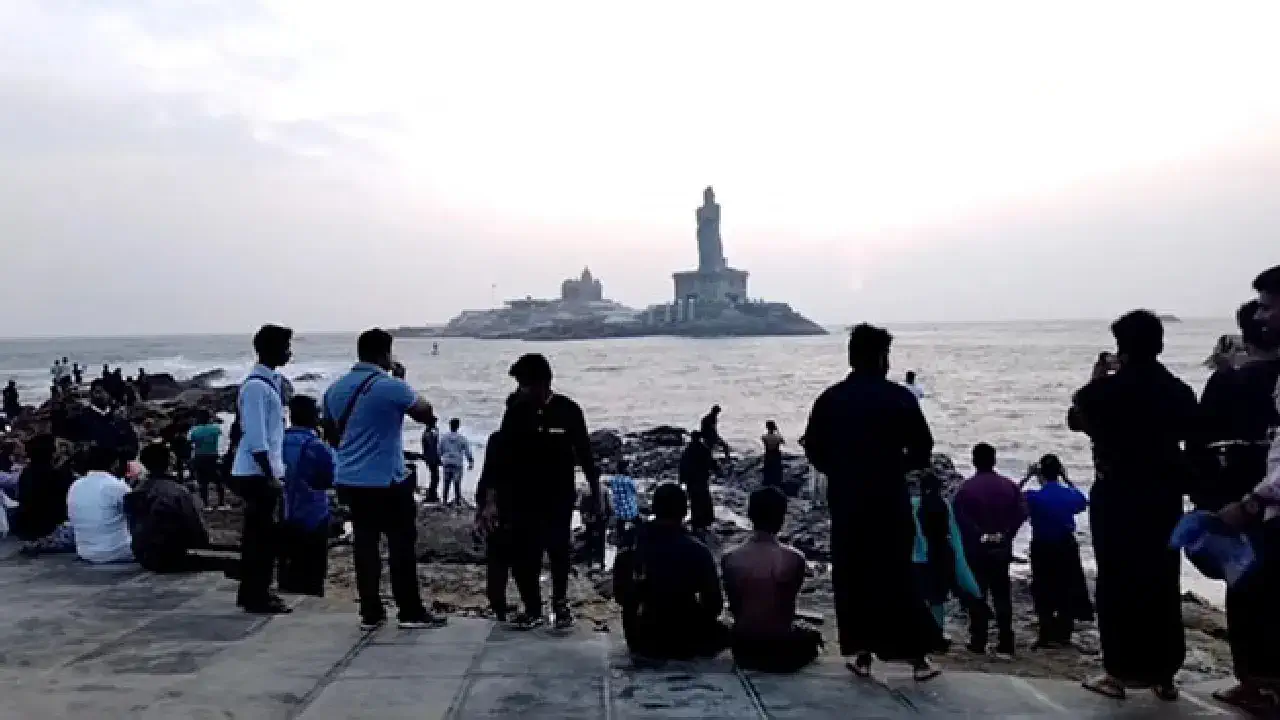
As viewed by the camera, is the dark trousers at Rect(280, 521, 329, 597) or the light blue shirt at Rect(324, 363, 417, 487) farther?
the dark trousers at Rect(280, 521, 329, 597)

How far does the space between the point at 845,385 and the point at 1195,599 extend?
8296 millimetres

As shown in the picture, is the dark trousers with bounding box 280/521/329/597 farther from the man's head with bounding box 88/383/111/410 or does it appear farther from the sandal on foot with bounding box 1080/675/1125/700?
the man's head with bounding box 88/383/111/410

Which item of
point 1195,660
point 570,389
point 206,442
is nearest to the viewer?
point 1195,660

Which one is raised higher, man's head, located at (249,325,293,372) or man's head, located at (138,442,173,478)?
man's head, located at (249,325,293,372)

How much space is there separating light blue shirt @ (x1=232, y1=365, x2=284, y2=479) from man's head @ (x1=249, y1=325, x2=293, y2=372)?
52 millimetres

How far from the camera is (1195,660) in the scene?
29.8 feet

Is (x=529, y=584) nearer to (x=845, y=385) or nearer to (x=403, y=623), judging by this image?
(x=403, y=623)

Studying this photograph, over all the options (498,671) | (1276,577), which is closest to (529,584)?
(498,671)

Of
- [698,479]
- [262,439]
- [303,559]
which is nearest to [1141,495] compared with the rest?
[262,439]

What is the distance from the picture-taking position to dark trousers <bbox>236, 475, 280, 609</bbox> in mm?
6426

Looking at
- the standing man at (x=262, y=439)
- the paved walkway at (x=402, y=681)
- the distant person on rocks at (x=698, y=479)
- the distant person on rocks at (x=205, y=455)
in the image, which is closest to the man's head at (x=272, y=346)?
the standing man at (x=262, y=439)

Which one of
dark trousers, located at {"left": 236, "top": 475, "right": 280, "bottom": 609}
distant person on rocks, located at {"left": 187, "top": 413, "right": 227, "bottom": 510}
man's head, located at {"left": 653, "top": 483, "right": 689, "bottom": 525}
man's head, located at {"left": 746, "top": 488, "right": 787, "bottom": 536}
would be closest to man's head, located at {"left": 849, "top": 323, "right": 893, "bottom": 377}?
man's head, located at {"left": 746, "top": 488, "right": 787, "bottom": 536}

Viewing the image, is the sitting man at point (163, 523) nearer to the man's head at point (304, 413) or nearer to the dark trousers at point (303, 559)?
the dark trousers at point (303, 559)

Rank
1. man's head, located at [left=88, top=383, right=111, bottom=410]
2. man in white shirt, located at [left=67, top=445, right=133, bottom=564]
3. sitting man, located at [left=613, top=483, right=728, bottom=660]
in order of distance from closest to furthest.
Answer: sitting man, located at [left=613, top=483, right=728, bottom=660]
man in white shirt, located at [left=67, top=445, right=133, bottom=564]
man's head, located at [left=88, top=383, right=111, bottom=410]
